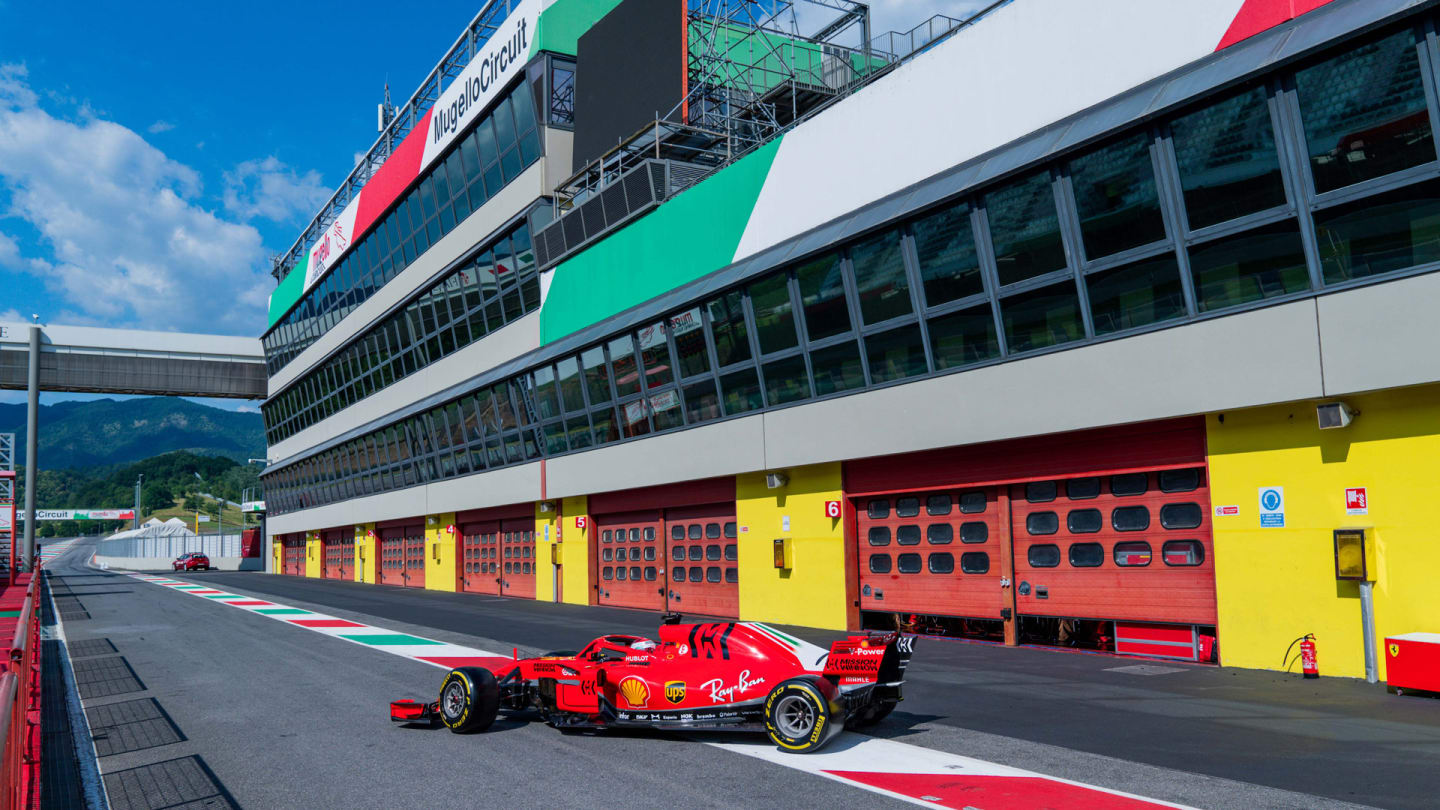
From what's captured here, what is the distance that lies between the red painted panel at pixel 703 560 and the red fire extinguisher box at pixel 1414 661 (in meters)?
12.6

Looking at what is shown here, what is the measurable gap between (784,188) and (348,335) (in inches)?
1202

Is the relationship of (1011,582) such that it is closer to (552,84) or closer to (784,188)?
(784,188)

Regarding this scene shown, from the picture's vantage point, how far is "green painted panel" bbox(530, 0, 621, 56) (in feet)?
91.7

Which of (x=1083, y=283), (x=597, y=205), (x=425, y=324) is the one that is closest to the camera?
(x=1083, y=283)

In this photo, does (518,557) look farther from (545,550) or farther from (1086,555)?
(1086,555)

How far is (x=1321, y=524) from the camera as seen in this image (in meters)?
11.7

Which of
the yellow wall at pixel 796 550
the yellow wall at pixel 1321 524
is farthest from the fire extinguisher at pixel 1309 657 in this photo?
the yellow wall at pixel 796 550

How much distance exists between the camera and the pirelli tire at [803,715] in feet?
28.4

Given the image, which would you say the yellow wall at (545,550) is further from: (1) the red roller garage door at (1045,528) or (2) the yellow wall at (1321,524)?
(2) the yellow wall at (1321,524)

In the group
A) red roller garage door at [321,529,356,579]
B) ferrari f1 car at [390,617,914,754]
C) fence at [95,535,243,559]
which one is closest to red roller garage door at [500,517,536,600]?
red roller garage door at [321,529,356,579]

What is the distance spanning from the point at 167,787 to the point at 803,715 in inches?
205

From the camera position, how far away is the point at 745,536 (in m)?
20.9

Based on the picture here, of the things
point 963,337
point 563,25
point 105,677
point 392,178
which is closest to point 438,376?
point 392,178

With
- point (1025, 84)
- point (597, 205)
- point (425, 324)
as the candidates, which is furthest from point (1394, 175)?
point (425, 324)
